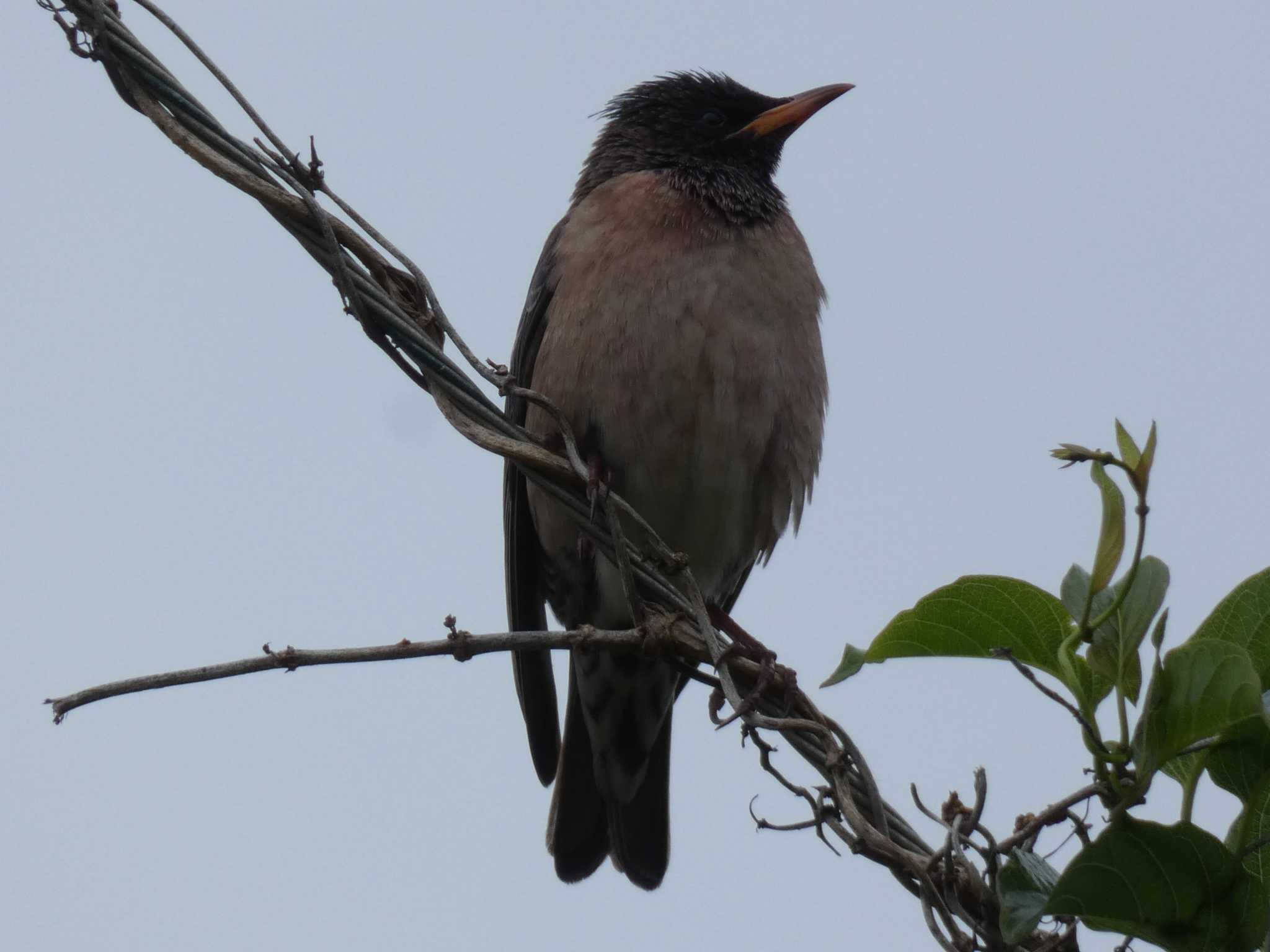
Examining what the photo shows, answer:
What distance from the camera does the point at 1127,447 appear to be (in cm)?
229

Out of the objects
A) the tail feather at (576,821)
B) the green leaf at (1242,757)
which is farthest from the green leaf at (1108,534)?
the tail feather at (576,821)

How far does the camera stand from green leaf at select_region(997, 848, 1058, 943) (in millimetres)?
2318

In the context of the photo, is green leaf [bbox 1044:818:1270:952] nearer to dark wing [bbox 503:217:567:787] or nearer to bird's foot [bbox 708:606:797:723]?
bird's foot [bbox 708:606:797:723]

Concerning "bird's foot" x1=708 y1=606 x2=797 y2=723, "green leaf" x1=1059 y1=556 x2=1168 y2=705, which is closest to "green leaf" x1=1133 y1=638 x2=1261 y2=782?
"green leaf" x1=1059 y1=556 x2=1168 y2=705

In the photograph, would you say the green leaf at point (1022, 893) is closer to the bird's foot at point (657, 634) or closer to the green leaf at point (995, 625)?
the green leaf at point (995, 625)

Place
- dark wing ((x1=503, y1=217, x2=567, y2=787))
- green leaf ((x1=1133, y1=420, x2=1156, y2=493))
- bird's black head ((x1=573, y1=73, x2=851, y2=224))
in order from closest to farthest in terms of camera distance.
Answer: green leaf ((x1=1133, y1=420, x2=1156, y2=493)) < dark wing ((x1=503, y1=217, x2=567, y2=787)) < bird's black head ((x1=573, y1=73, x2=851, y2=224))

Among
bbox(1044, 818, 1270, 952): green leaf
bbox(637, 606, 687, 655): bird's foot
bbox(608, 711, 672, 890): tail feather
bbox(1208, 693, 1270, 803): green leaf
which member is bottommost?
bbox(1044, 818, 1270, 952): green leaf

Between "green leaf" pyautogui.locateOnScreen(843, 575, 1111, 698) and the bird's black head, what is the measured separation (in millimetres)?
2714

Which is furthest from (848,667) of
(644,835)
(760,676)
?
(644,835)

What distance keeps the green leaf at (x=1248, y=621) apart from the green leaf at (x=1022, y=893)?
1.55 ft

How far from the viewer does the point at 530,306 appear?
4980 millimetres

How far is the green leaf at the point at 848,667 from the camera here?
2.79m

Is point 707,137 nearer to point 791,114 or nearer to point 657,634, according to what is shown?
point 791,114

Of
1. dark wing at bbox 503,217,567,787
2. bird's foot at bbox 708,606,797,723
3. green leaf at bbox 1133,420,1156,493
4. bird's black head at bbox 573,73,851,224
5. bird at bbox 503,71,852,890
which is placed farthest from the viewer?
bird's black head at bbox 573,73,851,224
